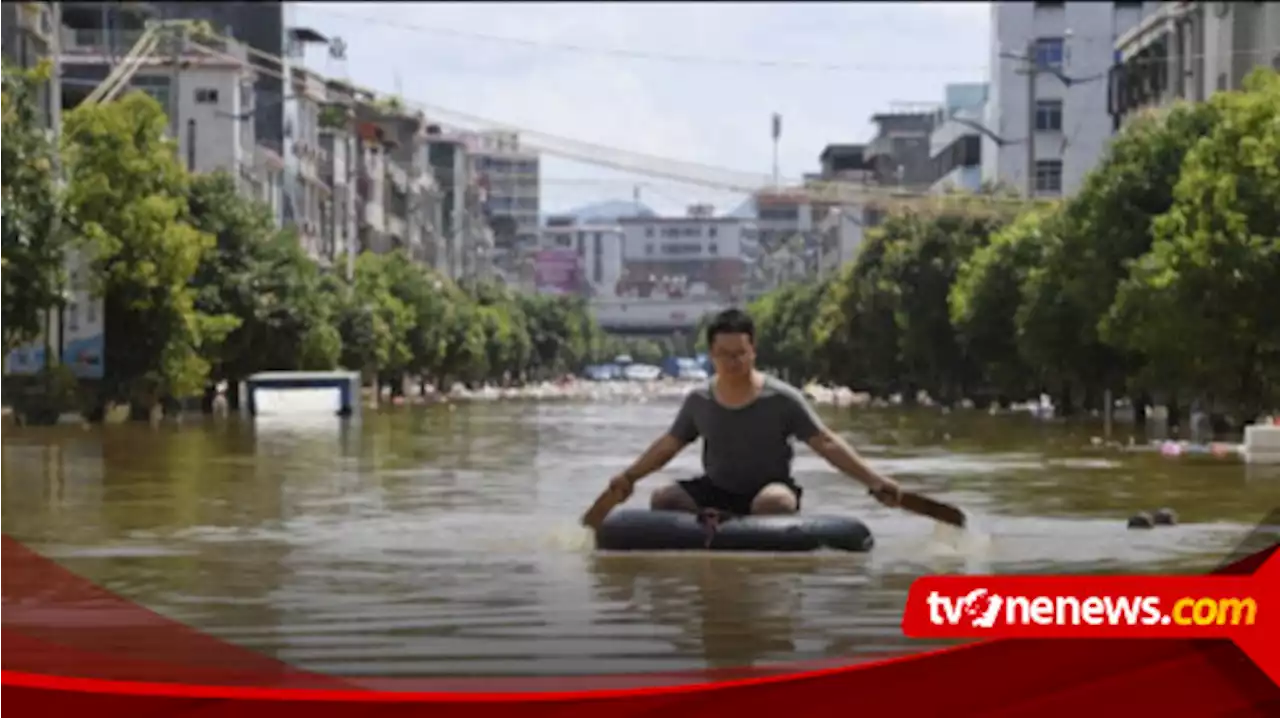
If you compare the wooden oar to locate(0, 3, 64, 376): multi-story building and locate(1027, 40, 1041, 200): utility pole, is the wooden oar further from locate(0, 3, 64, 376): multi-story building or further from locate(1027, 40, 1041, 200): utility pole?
locate(1027, 40, 1041, 200): utility pole

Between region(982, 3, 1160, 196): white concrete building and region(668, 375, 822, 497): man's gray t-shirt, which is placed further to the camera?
region(982, 3, 1160, 196): white concrete building

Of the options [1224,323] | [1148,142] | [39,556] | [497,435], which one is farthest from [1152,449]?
[39,556]

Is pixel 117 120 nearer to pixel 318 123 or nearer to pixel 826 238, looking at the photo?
pixel 826 238

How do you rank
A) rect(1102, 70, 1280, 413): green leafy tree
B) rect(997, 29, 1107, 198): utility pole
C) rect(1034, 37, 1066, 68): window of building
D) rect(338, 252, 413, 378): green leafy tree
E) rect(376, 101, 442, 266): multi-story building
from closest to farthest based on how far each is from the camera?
rect(1102, 70, 1280, 413): green leafy tree, rect(997, 29, 1107, 198): utility pole, rect(1034, 37, 1066, 68): window of building, rect(338, 252, 413, 378): green leafy tree, rect(376, 101, 442, 266): multi-story building

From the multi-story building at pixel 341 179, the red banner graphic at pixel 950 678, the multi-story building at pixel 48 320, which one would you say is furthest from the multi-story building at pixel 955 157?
the red banner graphic at pixel 950 678

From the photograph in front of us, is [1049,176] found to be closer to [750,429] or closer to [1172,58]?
[1172,58]

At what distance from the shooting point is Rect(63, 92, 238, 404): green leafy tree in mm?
31641

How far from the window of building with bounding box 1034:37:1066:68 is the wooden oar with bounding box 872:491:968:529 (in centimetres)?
3777

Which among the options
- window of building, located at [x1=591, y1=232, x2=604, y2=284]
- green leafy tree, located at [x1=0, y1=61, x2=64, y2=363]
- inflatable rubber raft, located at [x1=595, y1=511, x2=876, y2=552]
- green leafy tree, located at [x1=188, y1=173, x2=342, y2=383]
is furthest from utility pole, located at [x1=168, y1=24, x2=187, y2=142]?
inflatable rubber raft, located at [x1=595, y1=511, x2=876, y2=552]

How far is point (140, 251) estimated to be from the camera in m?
35.0

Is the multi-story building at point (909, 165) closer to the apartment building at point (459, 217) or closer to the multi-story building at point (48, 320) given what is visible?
the multi-story building at point (48, 320)

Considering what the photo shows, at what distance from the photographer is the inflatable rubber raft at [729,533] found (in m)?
→ 12.1

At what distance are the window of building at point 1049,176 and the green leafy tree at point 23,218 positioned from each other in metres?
49.0

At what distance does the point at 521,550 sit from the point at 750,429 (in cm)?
136
